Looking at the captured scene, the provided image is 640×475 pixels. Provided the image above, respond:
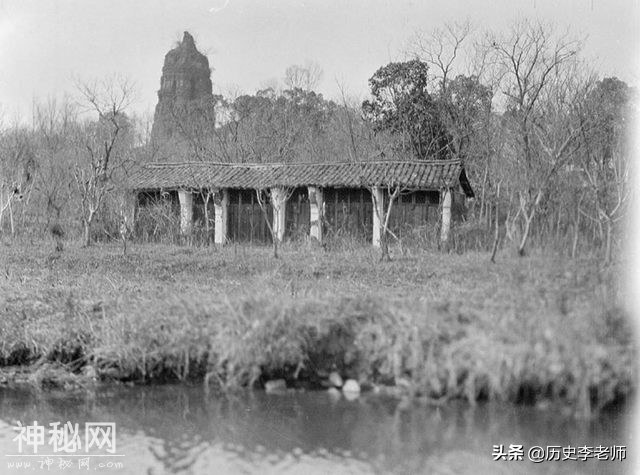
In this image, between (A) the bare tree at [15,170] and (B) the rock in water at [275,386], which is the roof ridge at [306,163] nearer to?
(A) the bare tree at [15,170]

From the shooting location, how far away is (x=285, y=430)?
7102mm

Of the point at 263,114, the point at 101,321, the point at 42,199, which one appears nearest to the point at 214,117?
the point at 263,114

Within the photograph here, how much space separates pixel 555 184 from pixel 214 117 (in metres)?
20.8

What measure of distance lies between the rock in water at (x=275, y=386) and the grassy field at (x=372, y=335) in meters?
0.09

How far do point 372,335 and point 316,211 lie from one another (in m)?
10.7

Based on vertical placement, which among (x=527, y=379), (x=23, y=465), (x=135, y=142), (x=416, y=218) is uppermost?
(x=135, y=142)

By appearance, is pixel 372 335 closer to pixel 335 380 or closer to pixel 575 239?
pixel 335 380

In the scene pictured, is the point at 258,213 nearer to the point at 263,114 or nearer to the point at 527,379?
the point at 263,114

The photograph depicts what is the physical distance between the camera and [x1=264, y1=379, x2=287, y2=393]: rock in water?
7953 mm

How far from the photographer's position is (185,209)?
19750 millimetres

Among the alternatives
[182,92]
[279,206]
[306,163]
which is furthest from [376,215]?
[182,92]

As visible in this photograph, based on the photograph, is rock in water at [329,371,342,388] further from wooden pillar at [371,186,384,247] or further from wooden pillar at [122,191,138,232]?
wooden pillar at [122,191,138,232]

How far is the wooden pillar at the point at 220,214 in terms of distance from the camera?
63.6 ft

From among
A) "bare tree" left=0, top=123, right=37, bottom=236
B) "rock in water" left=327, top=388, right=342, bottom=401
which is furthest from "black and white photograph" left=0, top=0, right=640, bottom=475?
"bare tree" left=0, top=123, right=37, bottom=236
